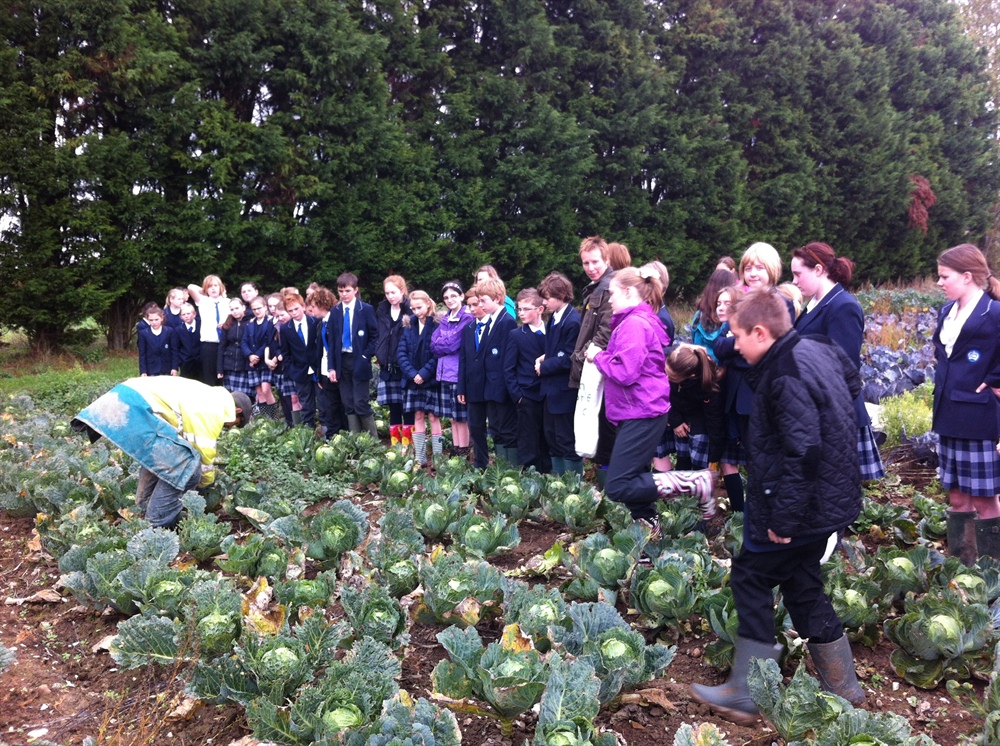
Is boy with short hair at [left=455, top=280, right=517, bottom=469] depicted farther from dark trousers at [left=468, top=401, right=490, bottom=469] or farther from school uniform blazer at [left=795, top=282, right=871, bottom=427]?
school uniform blazer at [left=795, top=282, right=871, bottom=427]

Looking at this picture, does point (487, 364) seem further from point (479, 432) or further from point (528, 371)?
point (479, 432)

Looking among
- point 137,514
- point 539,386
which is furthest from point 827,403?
point 137,514

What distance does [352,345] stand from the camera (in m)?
7.27

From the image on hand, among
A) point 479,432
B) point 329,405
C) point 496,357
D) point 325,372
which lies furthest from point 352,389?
point 496,357

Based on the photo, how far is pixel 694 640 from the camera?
11.9 ft

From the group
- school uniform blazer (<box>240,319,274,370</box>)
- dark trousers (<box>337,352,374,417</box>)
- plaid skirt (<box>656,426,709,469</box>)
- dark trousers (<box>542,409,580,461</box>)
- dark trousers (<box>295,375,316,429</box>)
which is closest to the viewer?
plaid skirt (<box>656,426,709,469</box>)

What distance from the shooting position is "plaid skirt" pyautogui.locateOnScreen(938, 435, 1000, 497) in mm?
3932

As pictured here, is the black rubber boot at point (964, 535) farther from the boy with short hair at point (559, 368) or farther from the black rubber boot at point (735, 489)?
the boy with short hair at point (559, 368)

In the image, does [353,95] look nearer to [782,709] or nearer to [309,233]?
[309,233]

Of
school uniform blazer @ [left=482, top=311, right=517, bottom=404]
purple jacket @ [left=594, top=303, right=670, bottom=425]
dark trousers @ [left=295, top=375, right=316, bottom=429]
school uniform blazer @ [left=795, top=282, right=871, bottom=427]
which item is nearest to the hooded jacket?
school uniform blazer @ [left=795, top=282, right=871, bottom=427]

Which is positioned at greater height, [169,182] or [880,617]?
[169,182]

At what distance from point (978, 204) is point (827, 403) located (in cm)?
2707

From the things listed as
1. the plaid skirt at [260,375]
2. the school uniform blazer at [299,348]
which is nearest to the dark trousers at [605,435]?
the school uniform blazer at [299,348]

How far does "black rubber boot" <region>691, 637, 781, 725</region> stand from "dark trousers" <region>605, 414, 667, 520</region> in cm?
137
